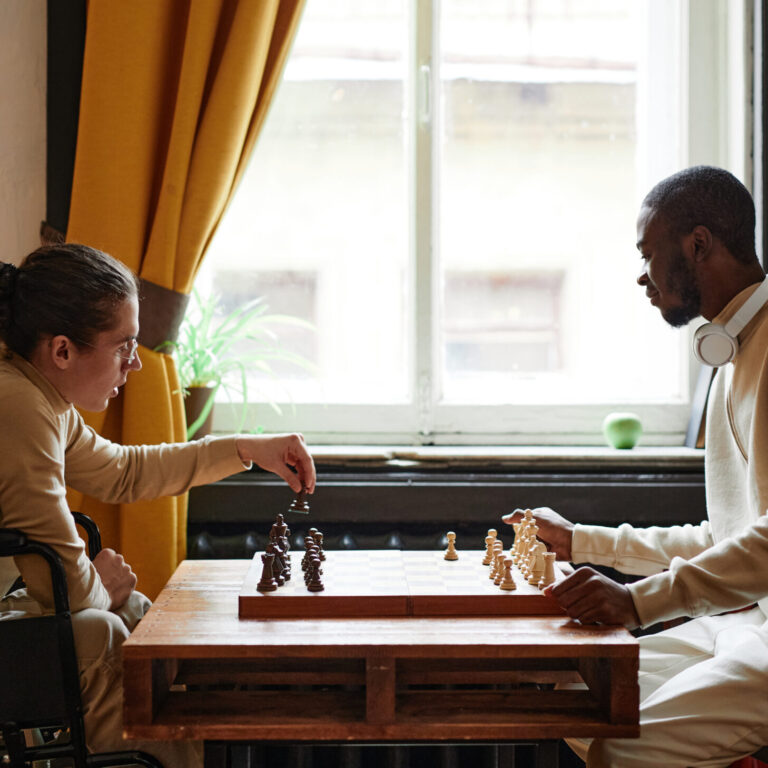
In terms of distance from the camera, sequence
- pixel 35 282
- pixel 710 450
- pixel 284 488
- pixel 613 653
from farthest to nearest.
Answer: pixel 284 488 → pixel 710 450 → pixel 35 282 → pixel 613 653

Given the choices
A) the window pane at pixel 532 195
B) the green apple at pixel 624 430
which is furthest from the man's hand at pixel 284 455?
the green apple at pixel 624 430

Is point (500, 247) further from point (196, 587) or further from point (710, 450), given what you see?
point (196, 587)

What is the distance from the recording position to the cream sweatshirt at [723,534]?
5.34 feet

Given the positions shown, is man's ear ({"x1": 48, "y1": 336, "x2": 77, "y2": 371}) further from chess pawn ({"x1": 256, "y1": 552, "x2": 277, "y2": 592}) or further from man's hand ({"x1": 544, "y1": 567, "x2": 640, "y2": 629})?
man's hand ({"x1": 544, "y1": 567, "x2": 640, "y2": 629})

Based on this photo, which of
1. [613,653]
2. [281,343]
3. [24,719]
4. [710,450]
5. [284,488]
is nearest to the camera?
[613,653]

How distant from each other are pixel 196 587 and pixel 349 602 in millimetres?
364

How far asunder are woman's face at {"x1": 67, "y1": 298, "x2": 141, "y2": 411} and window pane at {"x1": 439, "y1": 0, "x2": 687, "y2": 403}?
1.35 metres

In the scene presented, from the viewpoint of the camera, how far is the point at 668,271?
195 centimetres

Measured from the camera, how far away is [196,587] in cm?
176

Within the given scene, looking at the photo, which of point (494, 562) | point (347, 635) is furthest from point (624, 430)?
point (347, 635)

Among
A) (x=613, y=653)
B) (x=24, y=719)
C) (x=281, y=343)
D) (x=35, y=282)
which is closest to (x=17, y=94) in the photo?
(x=281, y=343)

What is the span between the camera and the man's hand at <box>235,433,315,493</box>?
1.98 m

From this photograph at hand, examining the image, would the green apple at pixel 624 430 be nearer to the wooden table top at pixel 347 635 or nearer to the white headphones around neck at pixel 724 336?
the white headphones around neck at pixel 724 336

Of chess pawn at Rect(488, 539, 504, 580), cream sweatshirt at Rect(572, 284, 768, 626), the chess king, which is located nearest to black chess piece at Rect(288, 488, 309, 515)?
chess pawn at Rect(488, 539, 504, 580)
